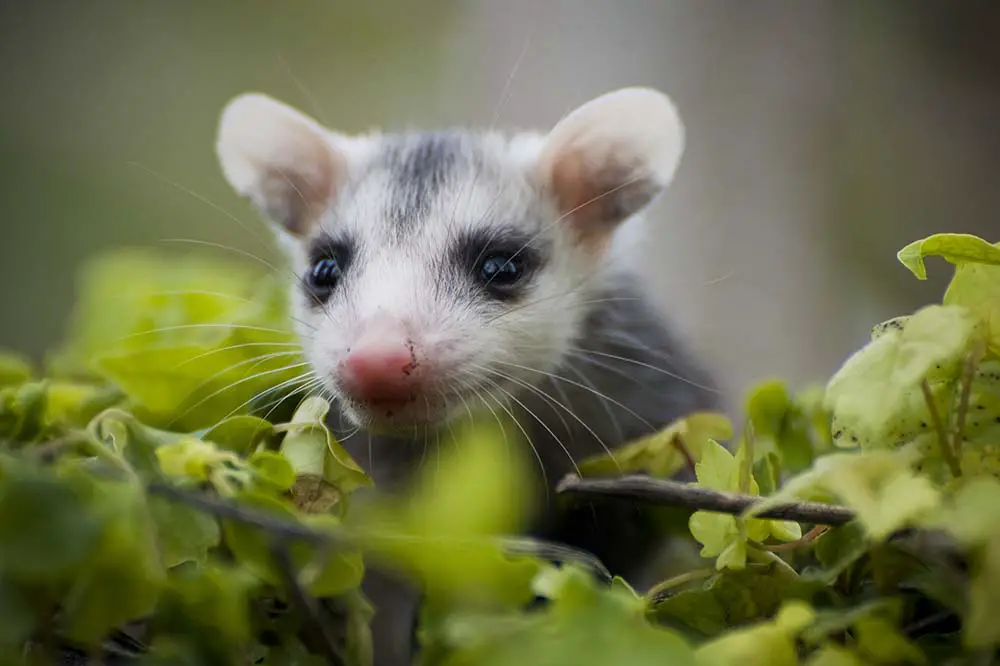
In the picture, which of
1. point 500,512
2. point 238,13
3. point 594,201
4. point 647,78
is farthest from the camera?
point 238,13

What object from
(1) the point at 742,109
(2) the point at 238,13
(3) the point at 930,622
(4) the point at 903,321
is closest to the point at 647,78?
(1) the point at 742,109

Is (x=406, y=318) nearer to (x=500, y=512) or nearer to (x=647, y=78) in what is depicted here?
(x=500, y=512)

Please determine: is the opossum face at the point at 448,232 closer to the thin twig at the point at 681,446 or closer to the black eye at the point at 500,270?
the black eye at the point at 500,270

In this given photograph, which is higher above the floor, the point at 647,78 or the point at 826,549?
the point at 647,78

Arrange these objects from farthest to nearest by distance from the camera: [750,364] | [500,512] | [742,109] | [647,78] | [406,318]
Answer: [742,109] < [647,78] < [750,364] < [406,318] < [500,512]

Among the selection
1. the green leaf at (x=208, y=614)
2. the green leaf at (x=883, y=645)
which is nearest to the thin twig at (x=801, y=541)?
the green leaf at (x=883, y=645)

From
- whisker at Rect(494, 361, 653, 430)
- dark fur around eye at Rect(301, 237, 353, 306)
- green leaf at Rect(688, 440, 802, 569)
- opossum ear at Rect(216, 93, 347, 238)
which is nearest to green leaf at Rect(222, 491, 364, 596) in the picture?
green leaf at Rect(688, 440, 802, 569)

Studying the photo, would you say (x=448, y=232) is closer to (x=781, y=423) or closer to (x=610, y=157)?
(x=610, y=157)

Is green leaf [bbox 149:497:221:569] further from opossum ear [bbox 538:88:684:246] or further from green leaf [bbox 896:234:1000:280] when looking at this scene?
opossum ear [bbox 538:88:684:246]
